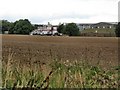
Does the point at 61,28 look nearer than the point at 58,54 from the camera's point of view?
No

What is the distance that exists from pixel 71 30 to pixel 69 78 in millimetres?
63182

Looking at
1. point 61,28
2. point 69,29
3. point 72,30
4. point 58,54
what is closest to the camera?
point 58,54

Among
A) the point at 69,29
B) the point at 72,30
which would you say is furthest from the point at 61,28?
the point at 72,30

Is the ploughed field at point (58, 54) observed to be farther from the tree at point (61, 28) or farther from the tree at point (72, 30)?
the tree at point (61, 28)

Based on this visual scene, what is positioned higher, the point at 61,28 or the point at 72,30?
the point at 61,28

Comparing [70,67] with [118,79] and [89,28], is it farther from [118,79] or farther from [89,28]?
[89,28]

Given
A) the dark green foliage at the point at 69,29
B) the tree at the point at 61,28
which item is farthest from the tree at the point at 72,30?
the tree at the point at 61,28

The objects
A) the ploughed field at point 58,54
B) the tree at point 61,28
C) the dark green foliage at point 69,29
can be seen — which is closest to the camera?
the ploughed field at point 58,54

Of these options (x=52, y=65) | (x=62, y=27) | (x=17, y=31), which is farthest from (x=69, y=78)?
(x=62, y=27)

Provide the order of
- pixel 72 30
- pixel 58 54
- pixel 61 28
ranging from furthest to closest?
pixel 61 28 → pixel 72 30 → pixel 58 54

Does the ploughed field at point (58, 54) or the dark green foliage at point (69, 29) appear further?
the dark green foliage at point (69, 29)

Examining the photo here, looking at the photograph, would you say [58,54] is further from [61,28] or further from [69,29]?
[61,28]

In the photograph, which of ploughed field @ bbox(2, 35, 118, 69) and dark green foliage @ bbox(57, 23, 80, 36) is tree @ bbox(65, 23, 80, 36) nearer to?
dark green foliage @ bbox(57, 23, 80, 36)

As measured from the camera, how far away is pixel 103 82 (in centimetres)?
584
